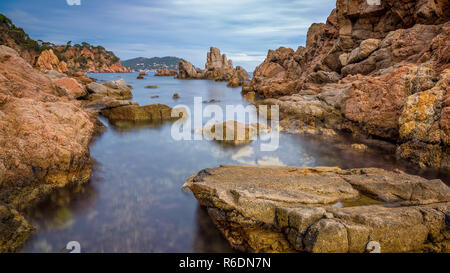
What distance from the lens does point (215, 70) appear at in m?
91.6

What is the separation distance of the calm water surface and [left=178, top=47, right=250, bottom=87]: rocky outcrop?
200 feet

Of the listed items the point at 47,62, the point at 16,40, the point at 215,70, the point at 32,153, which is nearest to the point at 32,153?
the point at 32,153

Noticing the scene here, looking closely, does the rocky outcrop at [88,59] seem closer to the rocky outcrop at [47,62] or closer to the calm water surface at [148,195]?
the rocky outcrop at [47,62]

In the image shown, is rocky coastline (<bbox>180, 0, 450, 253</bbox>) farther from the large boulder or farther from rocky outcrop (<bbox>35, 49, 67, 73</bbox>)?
rocky outcrop (<bbox>35, 49, 67, 73</bbox>)

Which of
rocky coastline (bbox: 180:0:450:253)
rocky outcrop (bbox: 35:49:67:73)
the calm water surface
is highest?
rocky outcrop (bbox: 35:49:67:73)

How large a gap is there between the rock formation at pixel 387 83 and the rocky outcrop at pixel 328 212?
4940 mm

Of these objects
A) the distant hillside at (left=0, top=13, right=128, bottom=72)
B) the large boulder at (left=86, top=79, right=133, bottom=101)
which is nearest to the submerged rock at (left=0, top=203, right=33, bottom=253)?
the large boulder at (left=86, top=79, right=133, bottom=101)

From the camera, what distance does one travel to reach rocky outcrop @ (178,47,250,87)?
264ft

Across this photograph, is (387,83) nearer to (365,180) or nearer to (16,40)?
(365,180)

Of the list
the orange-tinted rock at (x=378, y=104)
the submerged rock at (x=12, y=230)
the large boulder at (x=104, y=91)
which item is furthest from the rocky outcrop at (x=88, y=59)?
the submerged rock at (x=12, y=230)

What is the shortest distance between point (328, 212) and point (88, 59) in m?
159

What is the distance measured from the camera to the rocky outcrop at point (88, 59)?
125062 mm

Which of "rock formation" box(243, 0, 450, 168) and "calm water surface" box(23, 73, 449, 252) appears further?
"rock formation" box(243, 0, 450, 168)
